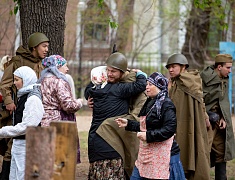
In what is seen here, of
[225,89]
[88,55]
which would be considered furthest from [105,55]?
[225,89]

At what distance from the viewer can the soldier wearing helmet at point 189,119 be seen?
8.70 meters

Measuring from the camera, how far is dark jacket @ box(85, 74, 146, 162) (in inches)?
303

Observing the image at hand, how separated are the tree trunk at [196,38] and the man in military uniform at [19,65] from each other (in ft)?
43.6

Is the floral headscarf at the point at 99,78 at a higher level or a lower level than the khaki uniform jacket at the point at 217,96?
higher

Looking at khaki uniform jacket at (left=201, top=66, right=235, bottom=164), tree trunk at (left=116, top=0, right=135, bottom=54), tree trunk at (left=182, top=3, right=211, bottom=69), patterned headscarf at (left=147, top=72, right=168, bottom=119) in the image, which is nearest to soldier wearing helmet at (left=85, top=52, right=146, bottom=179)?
patterned headscarf at (left=147, top=72, right=168, bottom=119)

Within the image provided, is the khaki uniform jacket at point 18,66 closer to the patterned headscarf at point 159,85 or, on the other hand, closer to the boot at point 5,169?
the boot at point 5,169

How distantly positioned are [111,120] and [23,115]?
1183mm

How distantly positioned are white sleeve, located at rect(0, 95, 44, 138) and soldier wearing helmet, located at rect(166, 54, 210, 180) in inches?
92.0

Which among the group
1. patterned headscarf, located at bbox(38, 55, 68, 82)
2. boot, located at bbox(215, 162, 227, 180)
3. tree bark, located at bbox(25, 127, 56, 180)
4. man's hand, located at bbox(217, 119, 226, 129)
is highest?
patterned headscarf, located at bbox(38, 55, 68, 82)

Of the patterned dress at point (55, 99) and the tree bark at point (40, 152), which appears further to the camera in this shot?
the patterned dress at point (55, 99)

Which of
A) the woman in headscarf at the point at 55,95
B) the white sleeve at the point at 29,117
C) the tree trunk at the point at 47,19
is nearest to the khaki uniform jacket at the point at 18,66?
the tree trunk at the point at 47,19

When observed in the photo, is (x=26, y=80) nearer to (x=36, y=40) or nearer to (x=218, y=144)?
(x=36, y=40)

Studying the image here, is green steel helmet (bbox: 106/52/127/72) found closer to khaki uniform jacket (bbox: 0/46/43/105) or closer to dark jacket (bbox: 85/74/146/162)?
dark jacket (bbox: 85/74/146/162)

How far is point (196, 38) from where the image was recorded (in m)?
22.1
